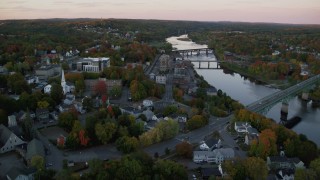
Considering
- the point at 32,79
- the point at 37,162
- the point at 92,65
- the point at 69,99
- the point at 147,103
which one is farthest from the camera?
the point at 92,65

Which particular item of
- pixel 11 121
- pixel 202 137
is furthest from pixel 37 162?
pixel 202 137

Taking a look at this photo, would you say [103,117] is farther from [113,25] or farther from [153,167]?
[113,25]

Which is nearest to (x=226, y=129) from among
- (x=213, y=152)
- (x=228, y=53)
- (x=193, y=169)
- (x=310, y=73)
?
(x=213, y=152)

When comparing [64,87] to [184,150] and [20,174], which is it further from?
[20,174]

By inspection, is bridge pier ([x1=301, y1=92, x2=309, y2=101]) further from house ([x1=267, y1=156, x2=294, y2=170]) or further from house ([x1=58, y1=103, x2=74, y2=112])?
house ([x1=58, y1=103, x2=74, y2=112])

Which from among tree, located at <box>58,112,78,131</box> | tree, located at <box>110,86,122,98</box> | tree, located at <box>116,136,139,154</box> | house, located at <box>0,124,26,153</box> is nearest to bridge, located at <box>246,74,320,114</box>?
tree, located at <box>110,86,122,98</box>

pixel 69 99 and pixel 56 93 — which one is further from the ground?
pixel 56 93
